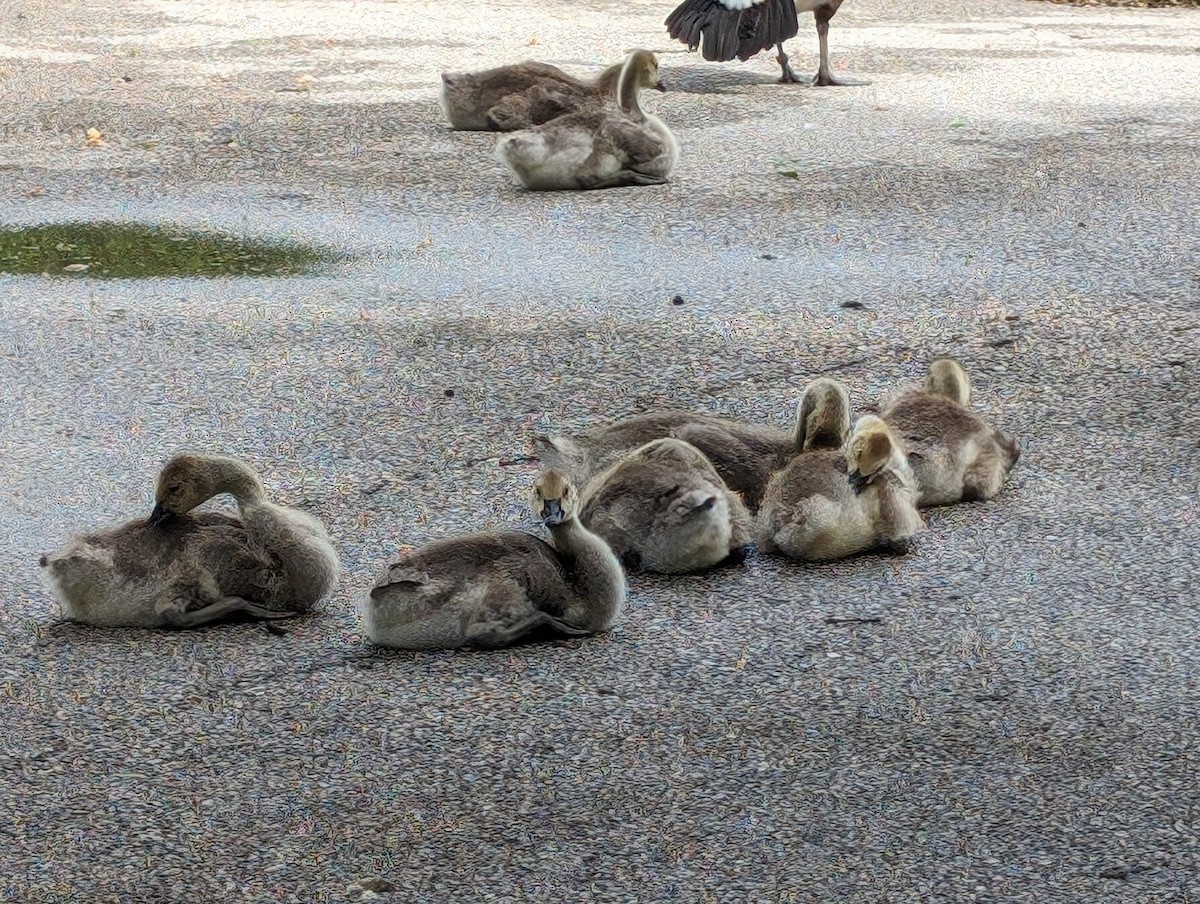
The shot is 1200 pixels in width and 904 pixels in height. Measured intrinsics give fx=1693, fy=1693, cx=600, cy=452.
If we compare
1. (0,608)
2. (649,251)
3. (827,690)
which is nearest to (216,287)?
(649,251)

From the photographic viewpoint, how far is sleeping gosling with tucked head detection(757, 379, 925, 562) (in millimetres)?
4535

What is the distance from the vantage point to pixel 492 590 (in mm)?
4020

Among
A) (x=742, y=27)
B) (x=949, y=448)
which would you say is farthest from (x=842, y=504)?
(x=742, y=27)

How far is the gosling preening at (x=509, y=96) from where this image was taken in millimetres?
9977

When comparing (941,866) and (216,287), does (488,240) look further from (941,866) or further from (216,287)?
(941,866)

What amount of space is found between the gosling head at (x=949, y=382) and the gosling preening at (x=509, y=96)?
15.7 feet

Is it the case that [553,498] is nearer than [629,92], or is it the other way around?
[553,498]

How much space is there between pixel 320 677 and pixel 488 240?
4473 mm

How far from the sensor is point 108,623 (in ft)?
13.7

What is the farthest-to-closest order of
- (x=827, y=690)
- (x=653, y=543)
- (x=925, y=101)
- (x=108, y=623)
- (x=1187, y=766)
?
(x=925, y=101) → (x=653, y=543) → (x=108, y=623) → (x=827, y=690) → (x=1187, y=766)

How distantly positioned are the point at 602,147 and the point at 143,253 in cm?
245

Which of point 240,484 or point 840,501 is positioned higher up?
point 240,484

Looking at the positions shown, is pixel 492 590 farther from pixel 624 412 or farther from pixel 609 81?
pixel 609 81

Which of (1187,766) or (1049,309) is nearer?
(1187,766)
